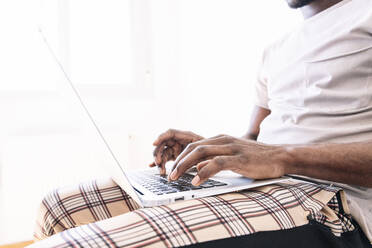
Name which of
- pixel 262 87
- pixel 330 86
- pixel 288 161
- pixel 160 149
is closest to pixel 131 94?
pixel 262 87

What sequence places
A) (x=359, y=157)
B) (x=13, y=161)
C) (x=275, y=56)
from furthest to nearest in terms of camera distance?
1. (x=13, y=161)
2. (x=275, y=56)
3. (x=359, y=157)

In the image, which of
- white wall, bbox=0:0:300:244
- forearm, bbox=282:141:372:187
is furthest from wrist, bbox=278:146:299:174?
white wall, bbox=0:0:300:244

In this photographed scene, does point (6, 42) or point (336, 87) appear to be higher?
point (6, 42)

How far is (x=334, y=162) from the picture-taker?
632mm

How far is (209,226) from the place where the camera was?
49cm

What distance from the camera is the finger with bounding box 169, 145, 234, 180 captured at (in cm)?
61

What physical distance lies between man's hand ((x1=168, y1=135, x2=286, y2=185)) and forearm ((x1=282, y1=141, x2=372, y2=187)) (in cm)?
3

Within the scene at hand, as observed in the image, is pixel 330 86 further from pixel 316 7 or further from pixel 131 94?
pixel 131 94

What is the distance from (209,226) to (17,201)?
1752 mm

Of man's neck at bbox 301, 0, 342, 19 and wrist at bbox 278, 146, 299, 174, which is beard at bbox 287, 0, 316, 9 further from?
wrist at bbox 278, 146, 299, 174

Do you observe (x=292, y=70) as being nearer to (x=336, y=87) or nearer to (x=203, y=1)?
(x=336, y=87)

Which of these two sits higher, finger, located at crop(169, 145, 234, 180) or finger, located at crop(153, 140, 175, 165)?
finger, located at crop(169, 145, 234, 180)

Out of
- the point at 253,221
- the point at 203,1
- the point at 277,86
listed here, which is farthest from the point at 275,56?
the point at 203,1

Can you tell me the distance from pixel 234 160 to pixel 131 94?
2012mm
